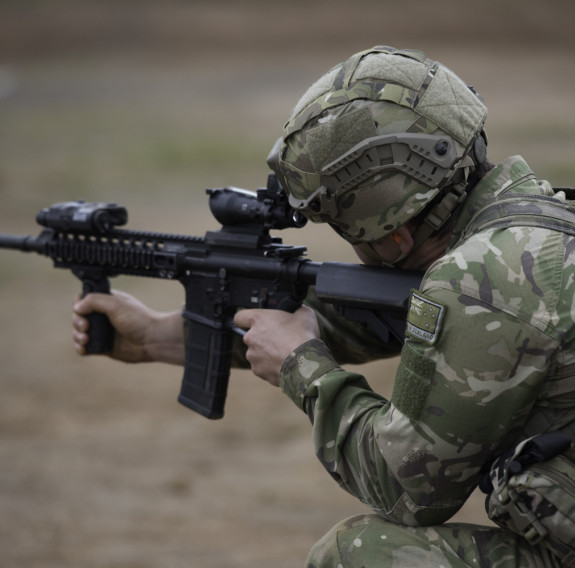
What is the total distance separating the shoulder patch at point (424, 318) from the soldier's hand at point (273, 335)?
583 mm

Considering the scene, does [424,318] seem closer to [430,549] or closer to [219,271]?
[430,549]

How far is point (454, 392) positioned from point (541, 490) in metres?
0.36

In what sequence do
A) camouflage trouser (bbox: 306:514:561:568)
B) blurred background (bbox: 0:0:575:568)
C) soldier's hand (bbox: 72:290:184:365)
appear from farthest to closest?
blurred background (bbox: 0:0:575:568) < soldier's hand (bbox: 72:290:184:365) < camouflage trouser (bbox: 306:514:561:568)

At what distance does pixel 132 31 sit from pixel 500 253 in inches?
1015

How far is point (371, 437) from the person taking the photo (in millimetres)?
2662

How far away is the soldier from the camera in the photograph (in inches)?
96.8

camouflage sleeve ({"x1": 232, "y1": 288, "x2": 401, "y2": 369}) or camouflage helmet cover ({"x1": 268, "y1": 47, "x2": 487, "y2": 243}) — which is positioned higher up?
camouflage helmet cover ({"x1": 268, "y1": 47, "x2": 487, "y2": 243})

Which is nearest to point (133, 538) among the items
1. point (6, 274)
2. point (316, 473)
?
point (316, 473)

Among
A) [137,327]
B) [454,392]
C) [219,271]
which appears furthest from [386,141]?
[137,327]

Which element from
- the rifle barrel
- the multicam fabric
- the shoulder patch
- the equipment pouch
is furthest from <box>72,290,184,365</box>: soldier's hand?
the equipment pouch

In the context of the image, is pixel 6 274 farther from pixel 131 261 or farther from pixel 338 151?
pixel 338 151

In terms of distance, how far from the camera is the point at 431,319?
2.51 m

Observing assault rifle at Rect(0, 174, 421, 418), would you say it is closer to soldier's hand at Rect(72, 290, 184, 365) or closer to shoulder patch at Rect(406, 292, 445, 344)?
soldier's hand at Rect(72, 290, 184, 365)

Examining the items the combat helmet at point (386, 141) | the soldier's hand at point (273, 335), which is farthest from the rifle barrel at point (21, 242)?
the combat helmet at point (386, 141)
